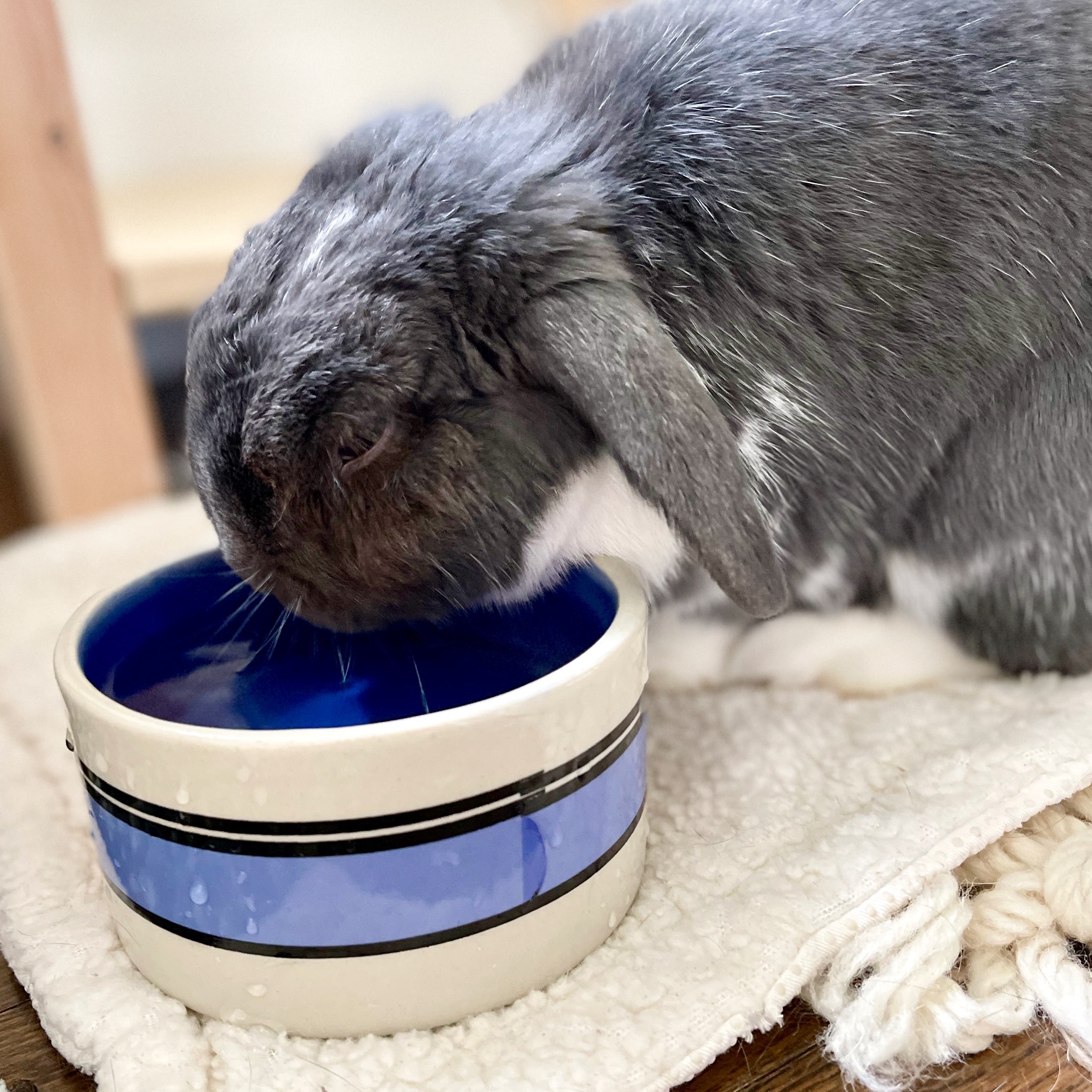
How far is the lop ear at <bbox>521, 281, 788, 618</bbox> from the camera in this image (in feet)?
2.09

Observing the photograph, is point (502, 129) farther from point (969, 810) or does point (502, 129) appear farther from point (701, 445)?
point (969, 810)

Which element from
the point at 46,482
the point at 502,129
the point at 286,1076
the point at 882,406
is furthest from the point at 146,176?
the point at 286,1076

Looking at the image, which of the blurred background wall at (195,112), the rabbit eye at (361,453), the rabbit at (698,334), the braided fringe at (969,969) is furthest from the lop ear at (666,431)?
the blurred background wall at (195,112)

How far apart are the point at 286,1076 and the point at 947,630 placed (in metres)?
0.60

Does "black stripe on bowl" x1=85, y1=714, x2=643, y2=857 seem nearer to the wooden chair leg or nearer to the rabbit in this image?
the rabbit

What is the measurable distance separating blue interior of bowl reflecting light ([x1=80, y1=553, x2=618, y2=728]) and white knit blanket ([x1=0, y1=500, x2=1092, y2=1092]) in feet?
0.45

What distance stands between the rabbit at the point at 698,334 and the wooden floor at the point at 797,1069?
0.24 meters

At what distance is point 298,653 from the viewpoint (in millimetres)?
851

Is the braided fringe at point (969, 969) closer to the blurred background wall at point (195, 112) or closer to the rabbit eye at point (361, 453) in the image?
the rabbit eye at point (361, 453)

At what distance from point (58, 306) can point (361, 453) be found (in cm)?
92

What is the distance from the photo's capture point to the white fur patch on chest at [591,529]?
0.76 meters

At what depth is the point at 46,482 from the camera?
158 cm

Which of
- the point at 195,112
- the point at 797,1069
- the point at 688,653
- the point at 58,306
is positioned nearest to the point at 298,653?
the point at 688,653

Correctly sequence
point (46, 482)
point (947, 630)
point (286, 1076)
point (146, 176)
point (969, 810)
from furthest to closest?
point (146, 176) < point (46, 482) < point (947, 630) < point (969, 810) < point (286, 1076)
